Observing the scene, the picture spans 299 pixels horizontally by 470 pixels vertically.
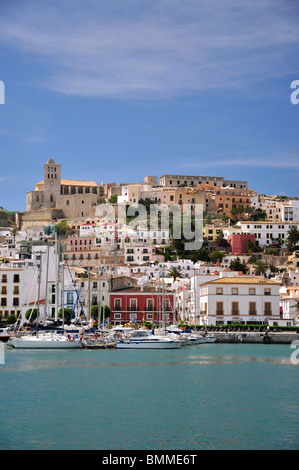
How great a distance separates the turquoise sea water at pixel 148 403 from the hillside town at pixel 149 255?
456 inches

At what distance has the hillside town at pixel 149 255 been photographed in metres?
58.5

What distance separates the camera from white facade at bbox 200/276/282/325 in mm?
57875

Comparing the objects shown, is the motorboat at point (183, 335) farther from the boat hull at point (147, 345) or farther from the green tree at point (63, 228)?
the green tree at point (63, 228)

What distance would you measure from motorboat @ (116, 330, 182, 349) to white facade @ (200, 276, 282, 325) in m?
9.95

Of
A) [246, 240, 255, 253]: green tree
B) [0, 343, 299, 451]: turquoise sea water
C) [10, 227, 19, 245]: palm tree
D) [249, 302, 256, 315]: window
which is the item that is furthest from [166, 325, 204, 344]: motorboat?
[10, 227, 19, 245]: palm tree

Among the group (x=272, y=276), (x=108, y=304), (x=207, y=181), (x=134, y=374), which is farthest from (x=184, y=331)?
(x=207, y=181)

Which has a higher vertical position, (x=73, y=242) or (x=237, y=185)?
(x=237, y=185)

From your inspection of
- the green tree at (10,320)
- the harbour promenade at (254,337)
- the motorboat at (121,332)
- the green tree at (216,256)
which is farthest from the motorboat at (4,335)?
the green tree at (216,256)

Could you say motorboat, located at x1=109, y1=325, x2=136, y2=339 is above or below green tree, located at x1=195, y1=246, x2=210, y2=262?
below

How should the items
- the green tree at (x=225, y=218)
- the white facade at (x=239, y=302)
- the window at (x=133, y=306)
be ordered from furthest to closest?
the green tree at (x=225, y=218)
the window at (x=133, y=306)
the white facade at (x=239, y=302)

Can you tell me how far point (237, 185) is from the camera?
129625 mm

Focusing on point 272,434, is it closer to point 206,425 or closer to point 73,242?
point 206,425

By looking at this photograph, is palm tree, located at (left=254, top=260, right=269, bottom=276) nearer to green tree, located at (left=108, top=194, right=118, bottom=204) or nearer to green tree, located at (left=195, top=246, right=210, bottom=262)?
green tree, located at (left=195, top=246, right=210, bottom=262)
